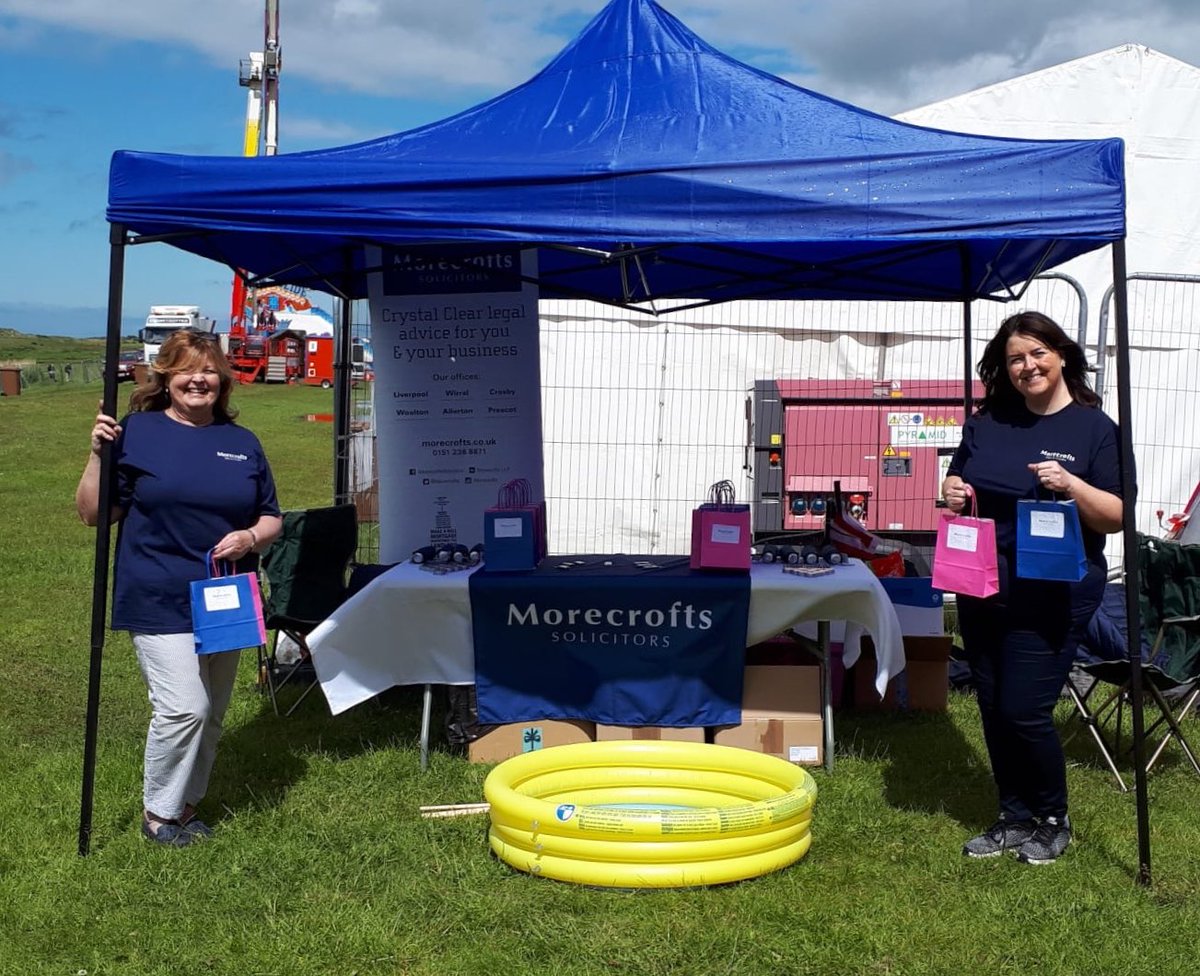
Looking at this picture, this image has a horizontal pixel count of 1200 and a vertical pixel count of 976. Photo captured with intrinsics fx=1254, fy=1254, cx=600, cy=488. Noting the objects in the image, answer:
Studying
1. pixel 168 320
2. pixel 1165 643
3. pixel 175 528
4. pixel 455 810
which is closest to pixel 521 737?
pixel 455 810

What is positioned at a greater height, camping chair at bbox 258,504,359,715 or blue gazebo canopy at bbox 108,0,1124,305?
blue gazebo canopy at bbox 108,0,1124,305

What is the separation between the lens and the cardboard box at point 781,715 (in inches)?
196

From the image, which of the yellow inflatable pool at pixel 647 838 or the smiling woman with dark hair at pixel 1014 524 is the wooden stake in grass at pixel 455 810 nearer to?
the yellow inflatable pool at pixel 647 838

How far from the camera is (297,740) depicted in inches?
210

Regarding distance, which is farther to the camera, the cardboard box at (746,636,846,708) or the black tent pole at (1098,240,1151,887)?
the cardboard box at (746,636,846,708)

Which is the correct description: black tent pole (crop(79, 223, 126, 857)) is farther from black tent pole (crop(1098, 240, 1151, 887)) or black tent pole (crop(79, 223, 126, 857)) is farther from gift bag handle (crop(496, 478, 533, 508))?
black tent pole (crop(1098, 240, 1151, 887))

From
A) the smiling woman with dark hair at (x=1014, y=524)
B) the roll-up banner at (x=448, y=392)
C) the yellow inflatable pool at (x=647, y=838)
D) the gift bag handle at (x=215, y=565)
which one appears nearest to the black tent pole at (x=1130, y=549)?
the smiling woman with dark hair at (x=1014, y=524)

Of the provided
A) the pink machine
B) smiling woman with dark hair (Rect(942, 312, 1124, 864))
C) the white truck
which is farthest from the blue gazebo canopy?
the white truck

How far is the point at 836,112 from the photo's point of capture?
4441 mm

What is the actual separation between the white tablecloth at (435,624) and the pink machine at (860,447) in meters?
4.08

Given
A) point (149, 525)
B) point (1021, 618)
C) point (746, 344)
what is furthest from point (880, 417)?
point (149, 525)

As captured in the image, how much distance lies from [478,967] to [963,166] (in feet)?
8.90

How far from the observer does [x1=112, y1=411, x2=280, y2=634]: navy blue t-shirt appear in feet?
12.7

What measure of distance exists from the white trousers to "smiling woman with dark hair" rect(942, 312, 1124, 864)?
240 cm
